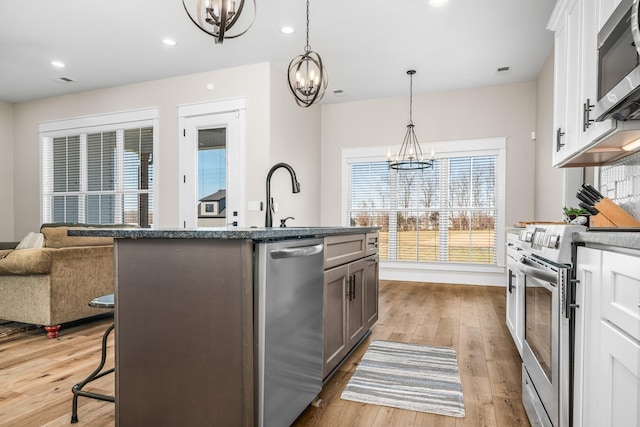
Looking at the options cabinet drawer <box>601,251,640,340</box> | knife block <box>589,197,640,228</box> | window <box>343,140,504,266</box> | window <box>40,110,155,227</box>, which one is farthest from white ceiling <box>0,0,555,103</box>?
cabinet drawer <box>601,251,640,340</box>

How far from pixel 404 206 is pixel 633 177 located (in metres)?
3.92

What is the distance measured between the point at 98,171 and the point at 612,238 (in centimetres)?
651

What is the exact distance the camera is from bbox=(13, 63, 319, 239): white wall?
4.82 m

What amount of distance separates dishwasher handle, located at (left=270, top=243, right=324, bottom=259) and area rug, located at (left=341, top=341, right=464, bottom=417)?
875 mm

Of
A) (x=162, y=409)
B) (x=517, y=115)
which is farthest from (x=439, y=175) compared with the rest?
(x=162, y=409)

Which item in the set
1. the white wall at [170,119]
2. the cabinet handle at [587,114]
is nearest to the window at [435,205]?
the white wall at [170,119]

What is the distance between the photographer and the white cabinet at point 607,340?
0.97m

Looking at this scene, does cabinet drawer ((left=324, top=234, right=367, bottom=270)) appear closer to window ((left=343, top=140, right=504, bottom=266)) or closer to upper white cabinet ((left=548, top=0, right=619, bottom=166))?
upper white cabinet ((left=548, top=0, right=619, bottom=166))

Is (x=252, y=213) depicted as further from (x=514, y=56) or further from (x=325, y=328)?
(x=514, y=56)

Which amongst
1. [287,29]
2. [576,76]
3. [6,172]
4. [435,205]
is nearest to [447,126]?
[435,205]

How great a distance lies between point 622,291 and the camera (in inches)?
40.3

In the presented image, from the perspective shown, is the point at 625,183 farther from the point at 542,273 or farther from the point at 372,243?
the point at 372,243

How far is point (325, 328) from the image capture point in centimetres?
205

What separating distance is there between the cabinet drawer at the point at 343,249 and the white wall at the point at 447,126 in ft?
11.9
